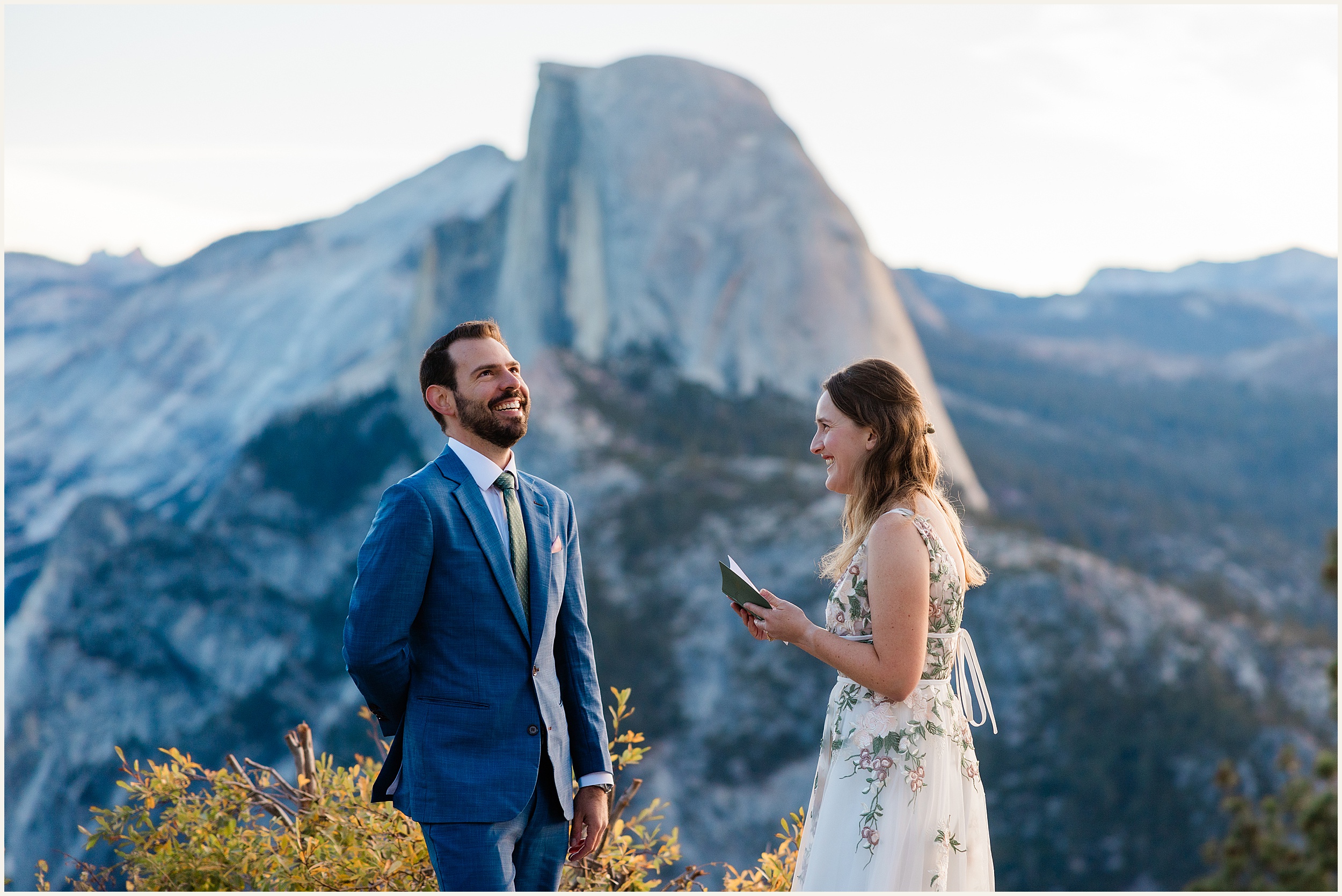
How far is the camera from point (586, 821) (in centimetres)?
306

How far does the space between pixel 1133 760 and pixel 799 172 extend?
886 inches

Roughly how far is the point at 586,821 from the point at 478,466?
988mm

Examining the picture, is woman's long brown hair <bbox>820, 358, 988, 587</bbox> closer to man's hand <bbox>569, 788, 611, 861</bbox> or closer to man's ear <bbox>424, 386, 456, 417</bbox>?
man's hand <bbox>569, 788, 611, 861</bbox>

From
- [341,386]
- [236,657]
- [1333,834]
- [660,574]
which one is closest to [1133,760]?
[1333,834]

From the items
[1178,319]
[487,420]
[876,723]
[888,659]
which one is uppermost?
[1178,319]

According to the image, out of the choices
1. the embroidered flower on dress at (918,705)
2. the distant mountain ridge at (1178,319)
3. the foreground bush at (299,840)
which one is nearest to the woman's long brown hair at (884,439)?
the embroidered flower on dress at (918,705)

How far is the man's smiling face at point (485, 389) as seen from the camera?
2.97 meters

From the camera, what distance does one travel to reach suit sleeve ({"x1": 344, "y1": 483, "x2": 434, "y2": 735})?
2.75 meters

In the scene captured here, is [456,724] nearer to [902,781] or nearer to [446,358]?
[446,358]

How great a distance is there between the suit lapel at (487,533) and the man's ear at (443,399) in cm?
15

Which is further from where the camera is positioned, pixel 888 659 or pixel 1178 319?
pixel 1178 319

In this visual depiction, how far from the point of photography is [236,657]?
35.2 meters

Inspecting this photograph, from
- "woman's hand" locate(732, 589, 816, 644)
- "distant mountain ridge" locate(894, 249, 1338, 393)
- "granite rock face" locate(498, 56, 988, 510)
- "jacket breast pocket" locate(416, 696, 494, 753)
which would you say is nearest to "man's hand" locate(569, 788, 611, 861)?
"jacket breast pocket" locate(416, 696, 494, 753)

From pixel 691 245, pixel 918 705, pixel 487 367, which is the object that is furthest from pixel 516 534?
pixel 691 245
